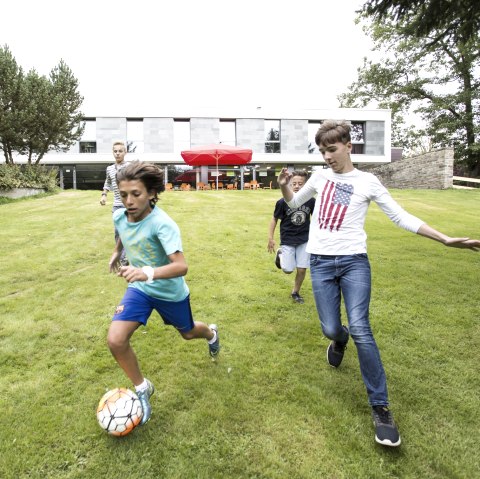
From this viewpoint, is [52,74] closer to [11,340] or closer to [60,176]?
[60,176]

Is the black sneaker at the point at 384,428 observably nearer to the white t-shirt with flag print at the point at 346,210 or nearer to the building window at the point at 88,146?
the white t-shirt with flag print at the point at 346,210

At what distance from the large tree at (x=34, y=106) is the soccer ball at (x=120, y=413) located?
20.5m

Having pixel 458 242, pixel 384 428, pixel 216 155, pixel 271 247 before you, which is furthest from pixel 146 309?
pixel 216 155

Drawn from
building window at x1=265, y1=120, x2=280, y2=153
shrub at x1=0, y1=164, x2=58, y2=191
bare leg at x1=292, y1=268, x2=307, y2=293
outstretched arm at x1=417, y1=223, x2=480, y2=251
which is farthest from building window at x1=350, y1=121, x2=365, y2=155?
outstretched arm at x1=417, y1=223, x2=480, y2=251

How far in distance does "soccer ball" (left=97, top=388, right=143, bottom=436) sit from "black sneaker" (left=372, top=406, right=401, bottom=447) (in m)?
1.81

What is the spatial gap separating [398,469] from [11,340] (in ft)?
14.0

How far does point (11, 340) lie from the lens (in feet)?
14.3

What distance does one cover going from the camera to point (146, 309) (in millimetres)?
2893

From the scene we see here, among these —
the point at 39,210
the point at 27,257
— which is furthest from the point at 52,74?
the point at 27,257

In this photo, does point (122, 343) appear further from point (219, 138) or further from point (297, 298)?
point (219, 138)

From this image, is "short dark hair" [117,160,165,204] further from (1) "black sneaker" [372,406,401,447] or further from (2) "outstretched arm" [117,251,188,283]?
(1) "black sneaker" [372,406,401,447]

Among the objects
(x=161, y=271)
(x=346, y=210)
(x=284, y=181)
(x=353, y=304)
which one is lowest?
(x=353, y=304)

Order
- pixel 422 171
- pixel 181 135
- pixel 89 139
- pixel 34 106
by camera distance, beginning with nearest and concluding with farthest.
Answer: pixel 34 106
pixel 422 171
pixel 89 139
pixel 181 135

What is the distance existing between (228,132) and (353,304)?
3249cm
